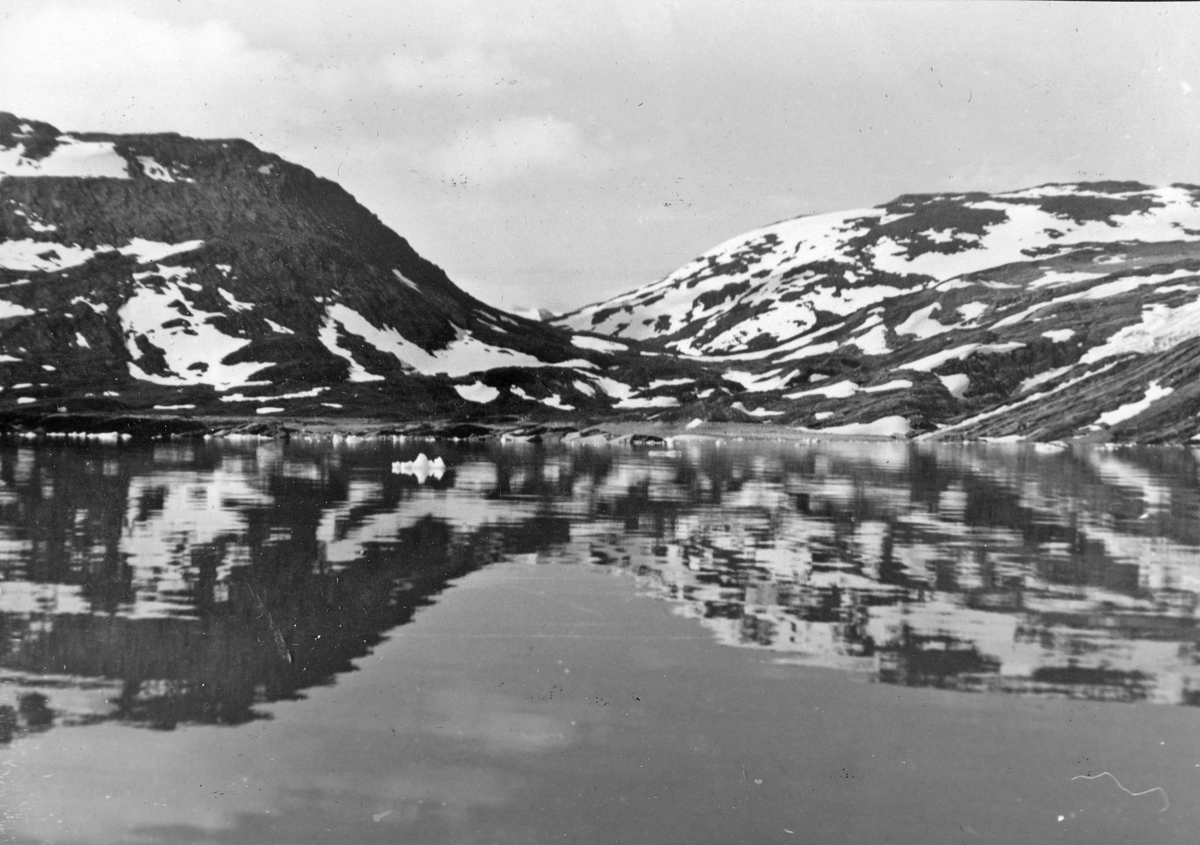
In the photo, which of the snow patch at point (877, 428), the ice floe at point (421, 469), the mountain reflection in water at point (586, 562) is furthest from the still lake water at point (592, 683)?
the snow patch at point (877, 428)

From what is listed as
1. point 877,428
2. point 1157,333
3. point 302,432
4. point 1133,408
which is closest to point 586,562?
point 302,432

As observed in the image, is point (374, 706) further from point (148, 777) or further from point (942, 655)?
point (942, 655)

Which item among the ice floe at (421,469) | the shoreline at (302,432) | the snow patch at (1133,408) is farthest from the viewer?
the snow patch at (1133,408)

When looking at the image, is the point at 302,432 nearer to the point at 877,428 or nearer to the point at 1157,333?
the point at 877,428

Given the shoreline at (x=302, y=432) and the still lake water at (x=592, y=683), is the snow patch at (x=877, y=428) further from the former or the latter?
the still lake water at (x=592, y=683)

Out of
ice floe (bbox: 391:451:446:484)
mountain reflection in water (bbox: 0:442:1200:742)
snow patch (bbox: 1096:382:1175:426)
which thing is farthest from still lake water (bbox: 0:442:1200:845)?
snow patch (bbox: 1096:382:1175:426)

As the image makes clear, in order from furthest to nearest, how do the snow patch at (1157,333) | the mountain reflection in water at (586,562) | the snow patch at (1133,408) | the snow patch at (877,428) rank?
the snow patch at (877,428), the snow patch at (1157,333), the snow patch at (1133,408), the mountain reflection in water at (586,562)

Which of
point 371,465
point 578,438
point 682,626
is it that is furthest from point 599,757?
point 578,438
